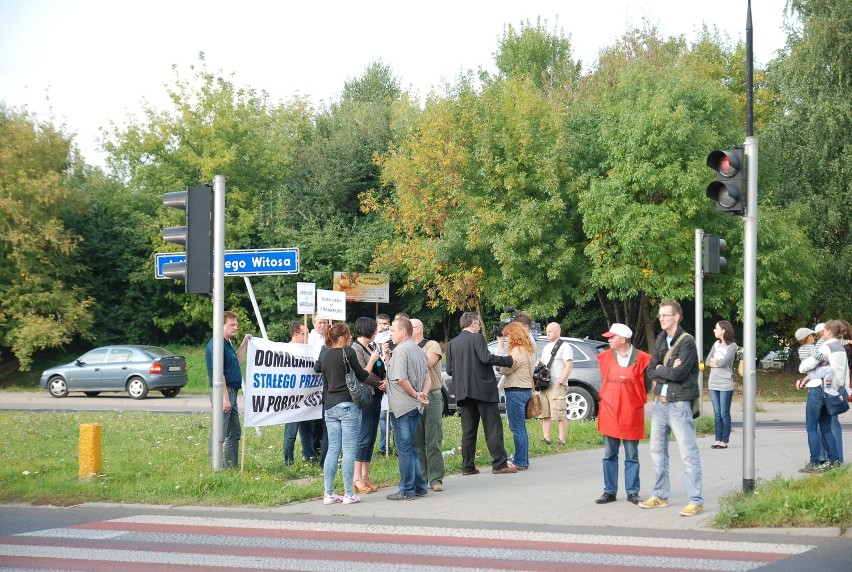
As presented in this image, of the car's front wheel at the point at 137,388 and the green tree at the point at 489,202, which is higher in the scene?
the green tree at the point at 489,202

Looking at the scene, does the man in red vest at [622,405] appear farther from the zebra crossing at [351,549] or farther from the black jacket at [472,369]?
the black jacket at [472,369]

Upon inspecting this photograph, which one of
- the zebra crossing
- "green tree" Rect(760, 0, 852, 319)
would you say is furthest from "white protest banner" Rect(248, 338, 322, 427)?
"green tree" Rect(760, 0, 852, 319)

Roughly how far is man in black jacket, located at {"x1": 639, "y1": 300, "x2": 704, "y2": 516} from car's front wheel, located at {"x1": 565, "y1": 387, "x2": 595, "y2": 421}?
9.79 meters

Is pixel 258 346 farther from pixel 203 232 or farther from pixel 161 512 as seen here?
pixel 161 512

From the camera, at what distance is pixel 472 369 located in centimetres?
1252

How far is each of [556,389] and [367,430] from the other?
5.27 m

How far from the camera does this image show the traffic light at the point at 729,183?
9930 mm

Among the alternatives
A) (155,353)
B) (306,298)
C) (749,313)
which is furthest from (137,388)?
(749,313)

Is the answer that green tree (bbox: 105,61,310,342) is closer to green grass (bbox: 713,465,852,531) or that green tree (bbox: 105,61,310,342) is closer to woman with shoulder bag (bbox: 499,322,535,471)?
woman with shoulder bag (bbox: 499,322,535,471)

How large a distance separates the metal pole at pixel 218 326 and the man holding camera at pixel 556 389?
5786 mm

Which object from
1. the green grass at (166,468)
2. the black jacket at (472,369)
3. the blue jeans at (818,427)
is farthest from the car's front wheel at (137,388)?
the blue jeans at (818,427)

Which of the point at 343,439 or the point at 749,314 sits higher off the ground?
the point at 749,314

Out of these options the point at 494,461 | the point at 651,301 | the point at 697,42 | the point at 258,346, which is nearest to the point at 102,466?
the point at 258,346

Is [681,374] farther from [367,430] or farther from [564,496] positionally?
[367,430]
